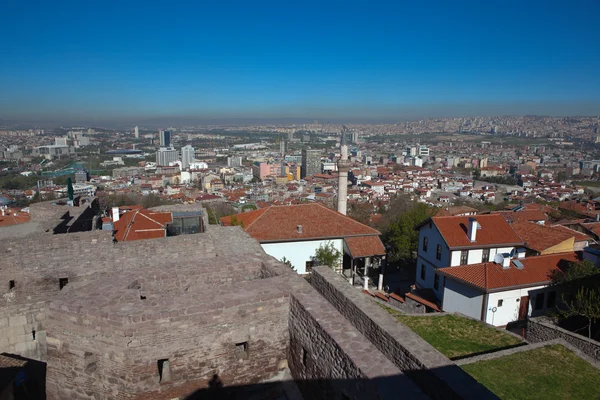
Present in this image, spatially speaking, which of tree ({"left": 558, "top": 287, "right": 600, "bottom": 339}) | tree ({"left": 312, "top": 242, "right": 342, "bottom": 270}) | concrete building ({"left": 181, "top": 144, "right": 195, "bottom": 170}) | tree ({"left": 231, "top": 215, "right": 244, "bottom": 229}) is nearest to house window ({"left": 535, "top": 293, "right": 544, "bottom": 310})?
tree ({"left": 558, "top": 287, "right": 600, "bottom": 339})

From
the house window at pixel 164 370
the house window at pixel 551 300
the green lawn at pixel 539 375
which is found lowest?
the house window at pixel 551 300

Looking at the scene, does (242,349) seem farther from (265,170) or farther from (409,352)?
(265,170)

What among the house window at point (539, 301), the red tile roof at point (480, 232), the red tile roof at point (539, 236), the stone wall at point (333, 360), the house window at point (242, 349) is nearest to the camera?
the stone wall at point (333, 360)

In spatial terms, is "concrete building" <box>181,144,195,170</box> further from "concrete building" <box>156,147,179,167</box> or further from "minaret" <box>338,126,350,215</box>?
"minaret" <box>338,126,350,215</box>

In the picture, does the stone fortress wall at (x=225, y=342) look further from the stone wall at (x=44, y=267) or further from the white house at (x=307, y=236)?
the white house at (x=307, y=236)

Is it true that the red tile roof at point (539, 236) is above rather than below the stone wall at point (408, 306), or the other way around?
above

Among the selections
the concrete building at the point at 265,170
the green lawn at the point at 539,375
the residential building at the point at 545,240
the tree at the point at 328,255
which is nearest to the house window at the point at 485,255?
the residential building at the point at 545,240

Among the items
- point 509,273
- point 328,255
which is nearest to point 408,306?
point 509,273
